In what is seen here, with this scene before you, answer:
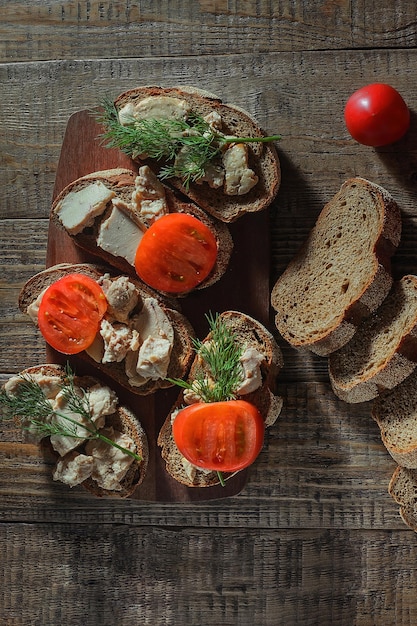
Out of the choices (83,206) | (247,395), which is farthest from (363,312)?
(83,206)

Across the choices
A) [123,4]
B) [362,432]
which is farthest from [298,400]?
[123,4]

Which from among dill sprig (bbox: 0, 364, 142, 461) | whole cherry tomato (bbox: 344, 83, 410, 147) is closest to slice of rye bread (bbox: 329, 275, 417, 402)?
whole cherry tomato (bbox: 344, 83, 410, 147)

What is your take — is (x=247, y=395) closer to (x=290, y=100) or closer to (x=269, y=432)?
(x=269, y=432)

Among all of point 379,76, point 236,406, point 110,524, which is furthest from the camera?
point 110,524

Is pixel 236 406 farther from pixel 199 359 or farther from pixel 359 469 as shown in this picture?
pixel 359 469

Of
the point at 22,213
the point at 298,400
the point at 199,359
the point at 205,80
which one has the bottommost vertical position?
the point at 298,400

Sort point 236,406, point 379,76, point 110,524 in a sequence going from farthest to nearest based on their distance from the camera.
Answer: point 110,524 → point 379,76 → point 236,406

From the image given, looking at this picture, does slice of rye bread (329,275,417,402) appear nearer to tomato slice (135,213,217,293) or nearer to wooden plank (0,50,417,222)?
wooden plank (0,50,417,222)
